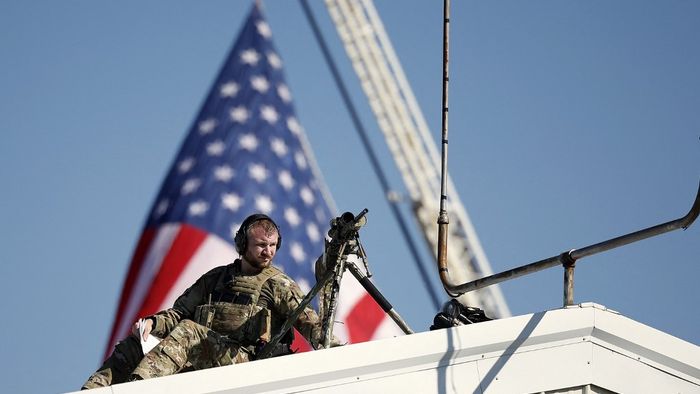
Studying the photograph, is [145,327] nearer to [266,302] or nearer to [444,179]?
[266,302]

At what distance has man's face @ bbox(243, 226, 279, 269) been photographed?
33.7 feet

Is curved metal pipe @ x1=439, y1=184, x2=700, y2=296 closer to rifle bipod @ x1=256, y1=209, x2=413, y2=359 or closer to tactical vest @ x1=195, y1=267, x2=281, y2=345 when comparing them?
rifle bipod @ x1=256, y1=209, x2=413, y2=359

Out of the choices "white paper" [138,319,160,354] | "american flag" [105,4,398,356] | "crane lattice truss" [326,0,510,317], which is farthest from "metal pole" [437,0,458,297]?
"crane lattice truss" [326,0,510,317]

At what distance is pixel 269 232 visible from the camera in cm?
1030

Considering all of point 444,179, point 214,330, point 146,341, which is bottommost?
point 146,341

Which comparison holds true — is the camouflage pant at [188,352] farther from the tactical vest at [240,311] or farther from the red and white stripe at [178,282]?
the red and white stripe at [178,282]

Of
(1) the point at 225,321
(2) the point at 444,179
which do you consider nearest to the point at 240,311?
(1) the point at 225,321

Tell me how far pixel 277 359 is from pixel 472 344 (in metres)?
1.02

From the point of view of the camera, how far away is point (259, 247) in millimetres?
10297

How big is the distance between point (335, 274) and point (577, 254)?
139 cm

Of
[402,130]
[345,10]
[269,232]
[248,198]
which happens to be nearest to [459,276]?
[402,130]

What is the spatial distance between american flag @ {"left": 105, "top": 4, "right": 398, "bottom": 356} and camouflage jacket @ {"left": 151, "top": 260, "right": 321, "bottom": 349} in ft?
28.9

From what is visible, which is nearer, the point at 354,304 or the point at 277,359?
the point at 277,359

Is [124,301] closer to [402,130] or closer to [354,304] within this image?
[354,304]
